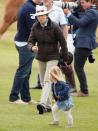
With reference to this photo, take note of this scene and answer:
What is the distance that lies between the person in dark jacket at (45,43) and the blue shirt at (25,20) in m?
0.72

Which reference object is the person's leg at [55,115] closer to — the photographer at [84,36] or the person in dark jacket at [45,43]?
the person in dark jacket at [45,43]

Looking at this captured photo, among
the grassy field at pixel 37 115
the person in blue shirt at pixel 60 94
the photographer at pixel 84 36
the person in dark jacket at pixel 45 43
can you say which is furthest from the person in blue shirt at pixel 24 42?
the person in blue shirt at pixel 60 94

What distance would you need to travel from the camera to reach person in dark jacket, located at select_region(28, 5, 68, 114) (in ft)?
35.5

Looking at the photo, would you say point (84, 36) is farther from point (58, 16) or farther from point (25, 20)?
point (25, 20)

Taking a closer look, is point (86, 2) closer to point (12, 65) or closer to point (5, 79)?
point (5, 79)

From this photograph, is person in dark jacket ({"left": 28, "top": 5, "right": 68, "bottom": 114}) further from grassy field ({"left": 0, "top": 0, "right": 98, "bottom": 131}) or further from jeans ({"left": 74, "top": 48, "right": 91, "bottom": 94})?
jeans ({"left": 74, "top": 48, "right": 91, "bottom": 94})

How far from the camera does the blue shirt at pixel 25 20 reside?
38.9ft

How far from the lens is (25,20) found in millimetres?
11945

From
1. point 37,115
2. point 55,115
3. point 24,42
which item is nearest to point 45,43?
point 24,42

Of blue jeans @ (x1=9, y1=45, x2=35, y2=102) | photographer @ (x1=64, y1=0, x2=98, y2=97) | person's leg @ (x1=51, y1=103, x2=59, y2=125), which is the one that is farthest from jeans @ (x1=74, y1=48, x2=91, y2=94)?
person's leg @ (x1=51, y1=103, x2=59, y2=125)

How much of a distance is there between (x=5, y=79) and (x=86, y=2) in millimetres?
3956

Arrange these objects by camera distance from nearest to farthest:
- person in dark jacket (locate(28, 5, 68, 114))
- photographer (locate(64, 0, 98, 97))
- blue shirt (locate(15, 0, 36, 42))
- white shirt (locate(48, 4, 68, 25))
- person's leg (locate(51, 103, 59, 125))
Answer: person's leg (locate(51, 103, 59, 125)), person in dark jacket (locate(28, 5, 68, 114)), blue shirt (locate(15, 0, 36, 42)), white shirt (locate(48, 4, 68, 25)), photographer (locate(64, 0, 98, 97))

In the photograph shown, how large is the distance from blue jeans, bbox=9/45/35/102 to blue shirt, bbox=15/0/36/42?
0.23 meters

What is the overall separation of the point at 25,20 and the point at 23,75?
41.4 inches
